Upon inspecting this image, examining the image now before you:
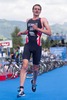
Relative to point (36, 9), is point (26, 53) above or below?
below

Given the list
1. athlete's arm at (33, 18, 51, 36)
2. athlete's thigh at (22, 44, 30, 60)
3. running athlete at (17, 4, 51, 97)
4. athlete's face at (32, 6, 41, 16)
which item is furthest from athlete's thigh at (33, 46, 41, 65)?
athlete's face at (32, 6, 41, 16)

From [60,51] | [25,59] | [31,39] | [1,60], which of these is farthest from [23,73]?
[60,51]

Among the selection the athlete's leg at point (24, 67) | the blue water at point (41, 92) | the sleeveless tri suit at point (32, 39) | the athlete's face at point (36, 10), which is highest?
the athlete's face at point (36, 10)

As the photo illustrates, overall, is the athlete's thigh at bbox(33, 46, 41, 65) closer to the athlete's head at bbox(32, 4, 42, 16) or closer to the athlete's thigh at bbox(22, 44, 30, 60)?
the athlete's thigh at bbox(22, 44, 30, 60)

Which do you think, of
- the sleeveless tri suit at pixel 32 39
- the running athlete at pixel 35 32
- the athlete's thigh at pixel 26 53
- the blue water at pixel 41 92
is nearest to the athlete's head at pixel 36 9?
the running athlete at pixel 35 32

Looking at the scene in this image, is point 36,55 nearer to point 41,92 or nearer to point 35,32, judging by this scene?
point 35,32

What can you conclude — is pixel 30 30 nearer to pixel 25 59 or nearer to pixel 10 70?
pixel 25 59

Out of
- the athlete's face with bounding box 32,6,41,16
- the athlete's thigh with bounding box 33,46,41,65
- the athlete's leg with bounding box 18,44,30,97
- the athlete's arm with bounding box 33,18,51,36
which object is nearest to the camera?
the athlete's leg with bounding box 18,44,30,97

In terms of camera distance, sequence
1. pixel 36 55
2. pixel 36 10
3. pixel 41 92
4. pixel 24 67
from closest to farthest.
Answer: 1. pixel 24 67
2. pixel 36 10
3. pixel 36 55
4. pixel 41 92

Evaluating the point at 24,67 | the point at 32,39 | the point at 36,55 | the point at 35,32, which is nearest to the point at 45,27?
the point at 35,32

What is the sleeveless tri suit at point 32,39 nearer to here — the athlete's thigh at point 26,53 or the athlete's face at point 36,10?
the athlete's thigh at point 26,53

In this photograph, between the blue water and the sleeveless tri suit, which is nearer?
the blue water

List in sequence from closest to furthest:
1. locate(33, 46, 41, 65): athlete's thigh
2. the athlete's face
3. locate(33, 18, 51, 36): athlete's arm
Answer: locate(33, 18, 51, 36): athlete's arm
the athlete's face
locate(33, 46, 41, 65): athlete's thigh

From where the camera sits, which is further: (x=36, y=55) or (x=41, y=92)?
(x=41, y=92)
